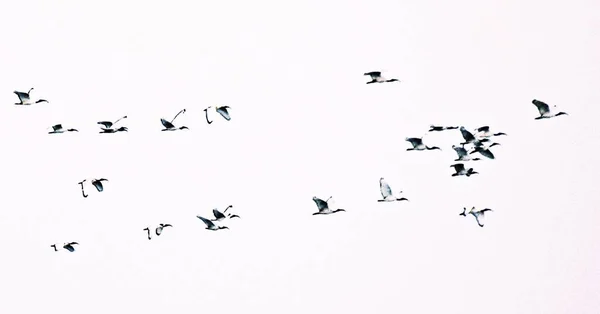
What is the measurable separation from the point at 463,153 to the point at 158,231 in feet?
36.6

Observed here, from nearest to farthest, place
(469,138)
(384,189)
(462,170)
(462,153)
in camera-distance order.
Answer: (384,189) < (469,138) < (462,153) < (462,170)

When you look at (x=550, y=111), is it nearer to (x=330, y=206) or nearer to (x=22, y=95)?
(x=330, y=206)

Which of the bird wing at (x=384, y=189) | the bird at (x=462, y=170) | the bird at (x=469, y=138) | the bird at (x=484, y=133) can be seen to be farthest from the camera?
the bird at (x=462, y=170)

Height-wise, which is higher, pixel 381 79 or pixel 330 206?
pixel 381 79

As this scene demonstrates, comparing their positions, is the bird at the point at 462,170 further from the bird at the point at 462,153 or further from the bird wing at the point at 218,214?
the bird wing at the point at 218,214

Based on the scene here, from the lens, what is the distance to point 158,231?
55844mm

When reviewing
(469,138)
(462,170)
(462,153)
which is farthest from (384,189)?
(462,170)

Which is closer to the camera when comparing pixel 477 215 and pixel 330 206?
pixel 330 206

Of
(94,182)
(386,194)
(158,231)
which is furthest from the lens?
(158,231)

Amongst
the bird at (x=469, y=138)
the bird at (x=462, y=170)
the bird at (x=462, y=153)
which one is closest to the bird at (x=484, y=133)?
the bird at (x=462, y=153)

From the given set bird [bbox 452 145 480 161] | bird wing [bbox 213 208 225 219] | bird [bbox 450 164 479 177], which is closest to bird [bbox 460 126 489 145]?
bird [bbox 452 145 480 161]

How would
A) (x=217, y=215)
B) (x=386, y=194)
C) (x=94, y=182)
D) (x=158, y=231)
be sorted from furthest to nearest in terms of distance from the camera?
(x=158, y=231) < (x=217, y=215) < (x=94, y=182) < (x=386, y=194)

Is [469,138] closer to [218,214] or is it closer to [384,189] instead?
[384,189]

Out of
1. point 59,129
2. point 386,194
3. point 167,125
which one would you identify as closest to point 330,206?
point 386,194
